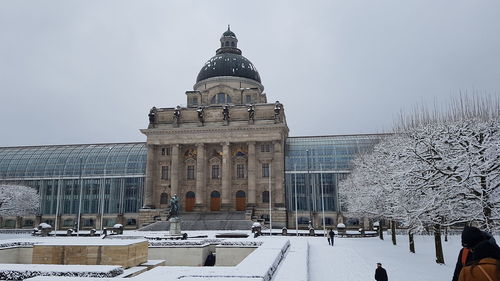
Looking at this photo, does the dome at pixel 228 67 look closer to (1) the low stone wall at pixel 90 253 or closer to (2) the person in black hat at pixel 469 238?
(1) the low stone wall at pixel 90 253

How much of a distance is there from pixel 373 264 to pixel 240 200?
144 feet

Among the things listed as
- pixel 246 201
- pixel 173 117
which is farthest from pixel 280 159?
pixel 173 117

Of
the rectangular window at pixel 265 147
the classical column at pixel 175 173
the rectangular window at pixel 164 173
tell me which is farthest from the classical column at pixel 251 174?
the rectangular window at pixel 164 173

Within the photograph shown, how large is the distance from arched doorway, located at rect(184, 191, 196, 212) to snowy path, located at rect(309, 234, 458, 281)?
3814 cm

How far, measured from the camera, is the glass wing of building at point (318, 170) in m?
67.6

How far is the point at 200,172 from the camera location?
67.6 m

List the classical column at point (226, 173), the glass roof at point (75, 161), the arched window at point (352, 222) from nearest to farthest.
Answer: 1. the arched window at point (352, 222)
2. the classical column at point (226, 173)
3. the glass roof at point (75, 161)

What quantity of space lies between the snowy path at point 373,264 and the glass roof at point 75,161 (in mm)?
50567

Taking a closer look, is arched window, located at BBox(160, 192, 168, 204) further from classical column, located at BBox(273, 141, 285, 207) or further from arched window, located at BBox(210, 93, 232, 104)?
arched window, located at BBox(210, 93, 232, 104)

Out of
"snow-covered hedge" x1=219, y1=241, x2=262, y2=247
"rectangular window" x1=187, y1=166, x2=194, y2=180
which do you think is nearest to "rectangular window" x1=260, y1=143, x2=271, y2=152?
"rectangular window" x1=187, y1=166, x2=194, y2=180

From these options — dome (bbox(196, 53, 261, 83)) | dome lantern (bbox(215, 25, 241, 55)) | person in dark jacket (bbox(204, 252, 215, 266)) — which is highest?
dome lantern (bbox(215, 25, 241, 55))

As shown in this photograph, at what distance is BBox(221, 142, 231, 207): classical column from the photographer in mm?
66250

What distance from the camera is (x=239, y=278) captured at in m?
12.6

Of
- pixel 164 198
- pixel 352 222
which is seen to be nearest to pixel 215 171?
pixel 164 198
